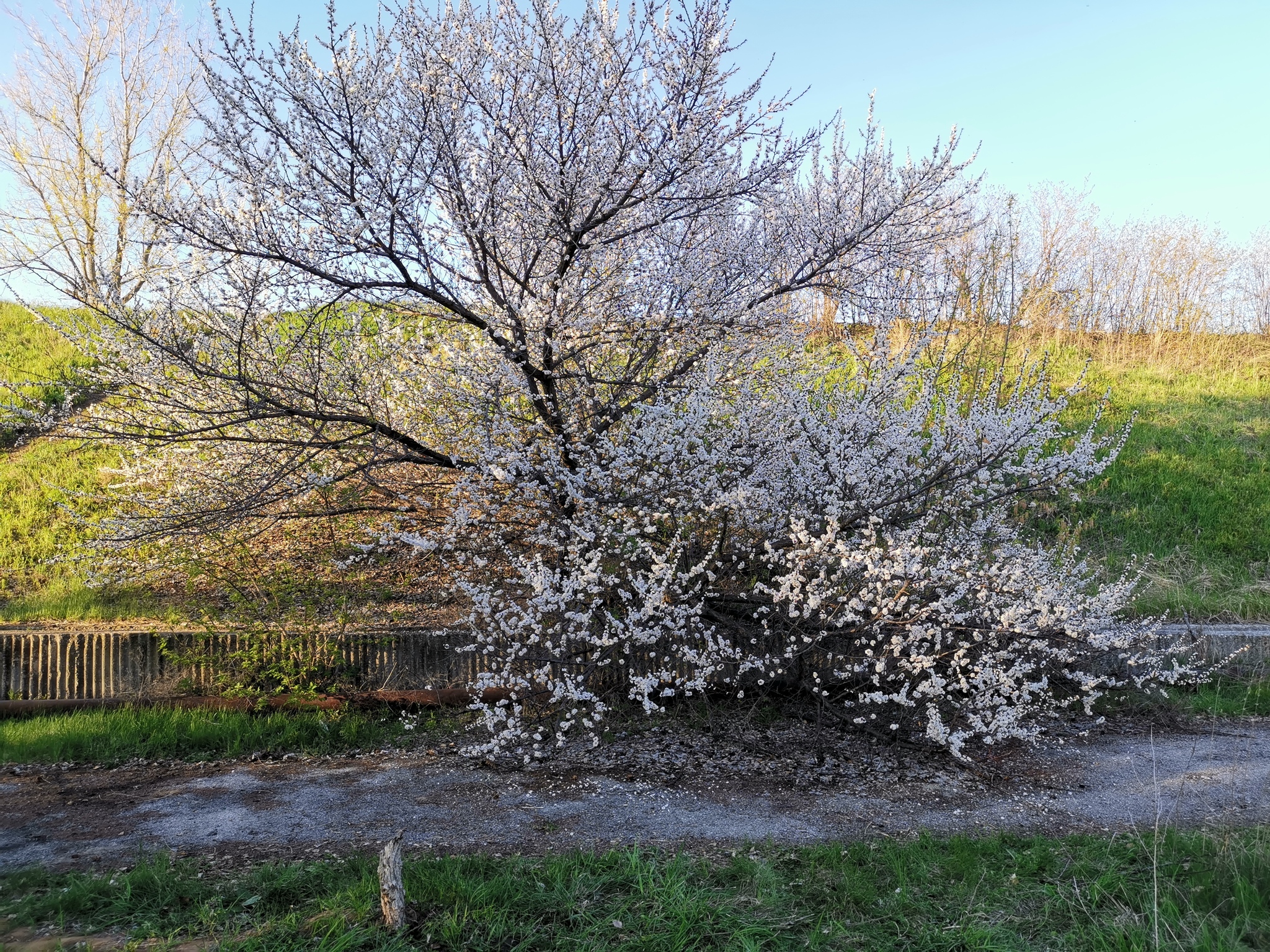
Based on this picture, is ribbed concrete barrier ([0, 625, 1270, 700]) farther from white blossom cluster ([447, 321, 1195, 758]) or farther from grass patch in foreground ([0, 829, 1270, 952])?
grass patch in foreground ([0, 829, 1270, 952])

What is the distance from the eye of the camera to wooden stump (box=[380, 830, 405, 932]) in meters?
2.87

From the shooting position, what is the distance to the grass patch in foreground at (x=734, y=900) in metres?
2.84

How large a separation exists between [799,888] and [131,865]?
2.69m

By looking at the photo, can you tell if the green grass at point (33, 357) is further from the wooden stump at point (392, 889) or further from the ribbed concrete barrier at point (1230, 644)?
the ribbed concrete barrier at point (1230, 644)

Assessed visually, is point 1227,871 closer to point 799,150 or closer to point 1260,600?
point 799,150

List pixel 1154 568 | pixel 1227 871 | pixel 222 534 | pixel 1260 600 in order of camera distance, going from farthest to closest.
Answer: pixel 1154 568
pixel 1260 600
pixel 222 534
pixel 1227 871

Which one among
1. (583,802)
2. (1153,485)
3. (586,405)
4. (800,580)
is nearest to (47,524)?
(586,405)

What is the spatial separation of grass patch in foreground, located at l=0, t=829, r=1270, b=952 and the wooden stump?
2.2 inches

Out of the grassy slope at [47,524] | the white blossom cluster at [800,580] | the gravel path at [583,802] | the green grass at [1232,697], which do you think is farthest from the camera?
the grassy slope at [47,524]

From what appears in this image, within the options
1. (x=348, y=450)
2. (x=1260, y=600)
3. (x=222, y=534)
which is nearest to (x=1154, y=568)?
(x=1260, y=600)

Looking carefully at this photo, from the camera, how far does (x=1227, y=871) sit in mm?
3119

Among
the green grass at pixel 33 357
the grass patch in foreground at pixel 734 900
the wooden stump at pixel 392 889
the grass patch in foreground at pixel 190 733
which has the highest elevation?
the green grass at pixel 33 357

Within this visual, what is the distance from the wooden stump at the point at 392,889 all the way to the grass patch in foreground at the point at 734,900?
0.06m

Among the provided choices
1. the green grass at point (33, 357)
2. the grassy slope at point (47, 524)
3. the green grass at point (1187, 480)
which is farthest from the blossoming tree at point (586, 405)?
the green grass at point (33, 357)
